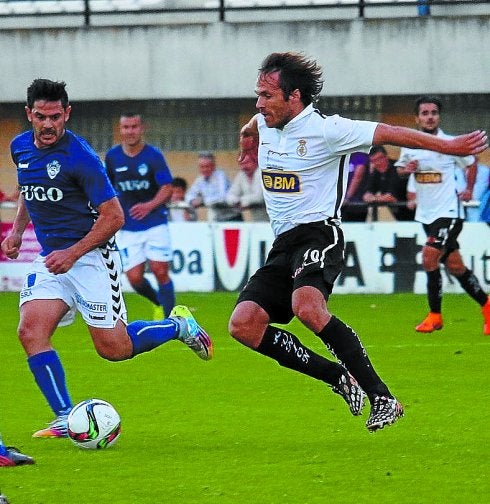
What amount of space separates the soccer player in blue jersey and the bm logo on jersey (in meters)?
0.87

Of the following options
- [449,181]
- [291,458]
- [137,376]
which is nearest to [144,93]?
[449,181]

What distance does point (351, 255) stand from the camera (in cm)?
1784

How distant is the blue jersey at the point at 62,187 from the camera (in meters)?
7.99

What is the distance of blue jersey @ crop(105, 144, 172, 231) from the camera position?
46.3ft

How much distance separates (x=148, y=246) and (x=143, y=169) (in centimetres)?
76

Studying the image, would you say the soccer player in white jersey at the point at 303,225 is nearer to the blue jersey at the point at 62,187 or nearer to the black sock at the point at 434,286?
the blue jersey at the point at 62,187

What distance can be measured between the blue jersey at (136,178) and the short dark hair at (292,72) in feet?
19.8

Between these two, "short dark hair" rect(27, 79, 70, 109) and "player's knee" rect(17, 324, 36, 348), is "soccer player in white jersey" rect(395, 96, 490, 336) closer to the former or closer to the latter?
"short dark hair" rect(27, 79, 70, 109)

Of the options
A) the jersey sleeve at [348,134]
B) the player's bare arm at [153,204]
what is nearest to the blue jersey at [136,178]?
the player's bare arm at [153,204]

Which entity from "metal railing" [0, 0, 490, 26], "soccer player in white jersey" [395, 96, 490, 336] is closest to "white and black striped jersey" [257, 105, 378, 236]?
"soccer player in white jersey" [395, 96, 490, 336]

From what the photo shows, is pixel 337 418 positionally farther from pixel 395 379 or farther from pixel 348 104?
pixel 348 104

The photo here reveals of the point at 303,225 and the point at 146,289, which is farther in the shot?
the point at 146,289

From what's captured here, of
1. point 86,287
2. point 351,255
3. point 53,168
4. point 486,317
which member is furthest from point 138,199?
point 53,168

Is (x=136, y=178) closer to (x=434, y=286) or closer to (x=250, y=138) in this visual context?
(x=434, y=286)
